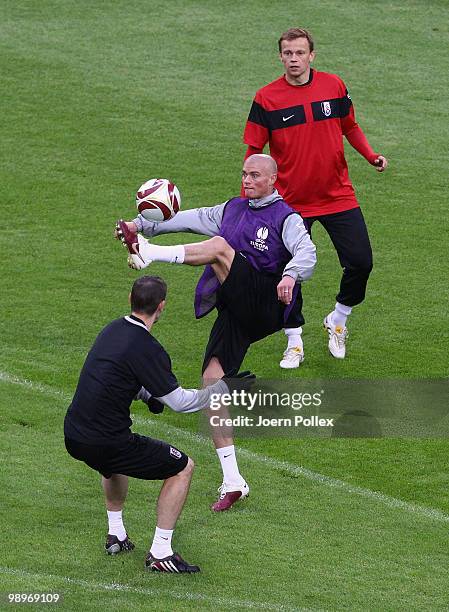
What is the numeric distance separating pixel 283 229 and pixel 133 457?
2.43 m

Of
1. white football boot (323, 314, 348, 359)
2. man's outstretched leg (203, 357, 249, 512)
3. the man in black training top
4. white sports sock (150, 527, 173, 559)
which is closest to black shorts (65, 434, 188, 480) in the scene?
the man in black training top

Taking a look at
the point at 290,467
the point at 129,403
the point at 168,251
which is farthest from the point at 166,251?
the point at 290,467

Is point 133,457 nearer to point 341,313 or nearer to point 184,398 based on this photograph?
point 184,398

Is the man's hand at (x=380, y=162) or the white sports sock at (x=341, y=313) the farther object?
the white sports sock at (x=341, y=313)

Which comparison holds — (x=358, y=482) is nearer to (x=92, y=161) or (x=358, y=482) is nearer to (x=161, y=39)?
(x=92, y=161)

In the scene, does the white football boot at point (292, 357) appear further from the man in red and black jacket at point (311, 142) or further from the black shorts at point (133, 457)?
the black shorts at point (133, 457)

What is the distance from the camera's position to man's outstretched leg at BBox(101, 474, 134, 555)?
27.8 feet

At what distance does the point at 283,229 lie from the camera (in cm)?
989

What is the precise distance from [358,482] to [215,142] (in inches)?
322

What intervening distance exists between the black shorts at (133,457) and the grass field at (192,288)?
0.61 m

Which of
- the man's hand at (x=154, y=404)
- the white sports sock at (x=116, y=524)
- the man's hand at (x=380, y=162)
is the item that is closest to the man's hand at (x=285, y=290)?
the man's hand at (x=154, y=404)

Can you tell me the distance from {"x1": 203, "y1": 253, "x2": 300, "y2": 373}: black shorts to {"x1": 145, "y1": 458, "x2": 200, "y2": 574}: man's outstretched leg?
167 centimetres

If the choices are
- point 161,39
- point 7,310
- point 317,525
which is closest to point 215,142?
point 161,39

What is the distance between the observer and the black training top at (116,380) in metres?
8.07
